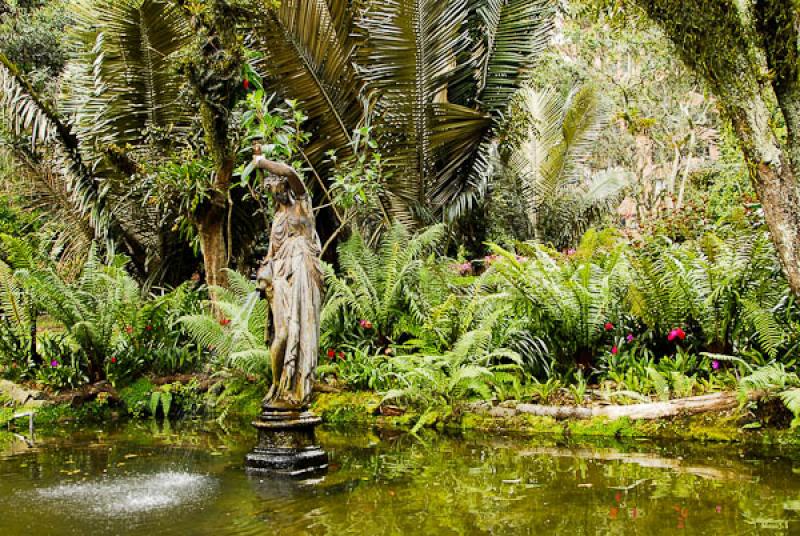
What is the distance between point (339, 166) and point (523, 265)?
3.75 meters

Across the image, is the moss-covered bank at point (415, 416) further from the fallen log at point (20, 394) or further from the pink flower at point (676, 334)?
A: the pink flower at point (676, 334)

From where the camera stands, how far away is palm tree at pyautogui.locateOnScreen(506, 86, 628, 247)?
15328 mm

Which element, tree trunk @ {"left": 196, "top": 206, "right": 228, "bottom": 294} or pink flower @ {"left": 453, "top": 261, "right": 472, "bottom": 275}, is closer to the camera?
tree trunk @ {"left": 196, "top": 206, "right": 228, "bottom": 294}

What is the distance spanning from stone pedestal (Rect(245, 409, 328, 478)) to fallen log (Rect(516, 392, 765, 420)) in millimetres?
2544

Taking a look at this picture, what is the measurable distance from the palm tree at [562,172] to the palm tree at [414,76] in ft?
10.6

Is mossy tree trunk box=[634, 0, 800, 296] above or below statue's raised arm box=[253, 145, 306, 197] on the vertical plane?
above

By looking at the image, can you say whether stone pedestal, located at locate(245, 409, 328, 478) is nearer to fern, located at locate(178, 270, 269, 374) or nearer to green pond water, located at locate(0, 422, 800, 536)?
green pond water, located at locate(0, 422, 800, 536)

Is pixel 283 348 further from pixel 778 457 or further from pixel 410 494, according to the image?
Answer: pixel 778 457

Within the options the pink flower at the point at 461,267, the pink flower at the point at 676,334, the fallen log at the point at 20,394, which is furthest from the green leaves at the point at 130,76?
the pink flower at the point at 676,334

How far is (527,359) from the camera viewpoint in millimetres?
7867

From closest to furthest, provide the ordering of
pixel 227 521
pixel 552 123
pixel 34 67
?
1. pixel 227 521
2. pixel 552 123
3. pixel 34 67

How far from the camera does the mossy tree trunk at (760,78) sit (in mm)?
5840

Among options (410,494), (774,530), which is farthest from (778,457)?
(410,494)

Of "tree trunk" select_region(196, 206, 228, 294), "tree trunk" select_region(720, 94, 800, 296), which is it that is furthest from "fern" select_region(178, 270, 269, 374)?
"tree trunk" select_region(720, 94, 800, 296)
